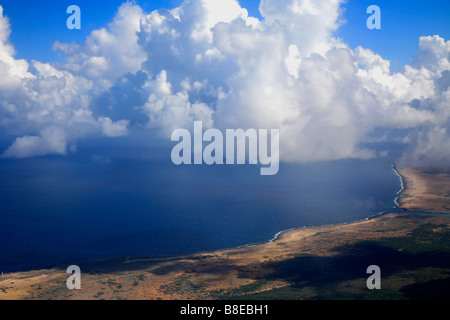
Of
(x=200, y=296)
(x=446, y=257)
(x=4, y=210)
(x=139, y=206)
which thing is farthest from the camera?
(x=139, y=206)

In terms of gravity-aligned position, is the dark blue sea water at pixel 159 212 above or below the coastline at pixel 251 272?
above

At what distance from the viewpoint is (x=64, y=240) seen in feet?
306

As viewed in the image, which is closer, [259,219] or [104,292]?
[104,292]

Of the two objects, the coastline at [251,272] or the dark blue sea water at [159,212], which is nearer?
the coastline at [251,272]

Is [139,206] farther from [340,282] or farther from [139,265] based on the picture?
[340,282]

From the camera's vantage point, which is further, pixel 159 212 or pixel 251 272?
pixel 159 212

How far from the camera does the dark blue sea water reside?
89.3 meters

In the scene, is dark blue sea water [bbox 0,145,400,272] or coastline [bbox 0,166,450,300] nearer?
coastline [bbox 0,166,450,300]

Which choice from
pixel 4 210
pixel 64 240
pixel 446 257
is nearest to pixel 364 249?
pixel 446 257

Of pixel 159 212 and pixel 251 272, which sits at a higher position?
pixel 159 212

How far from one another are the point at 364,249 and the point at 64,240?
81.0 meters

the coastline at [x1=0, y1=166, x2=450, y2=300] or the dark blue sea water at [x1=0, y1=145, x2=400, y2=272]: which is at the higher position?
the dark blue sea water at [x1=0, y1=145, x2=400, y2=272]

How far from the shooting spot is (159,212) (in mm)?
126812

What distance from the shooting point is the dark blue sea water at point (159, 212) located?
8931 cm
